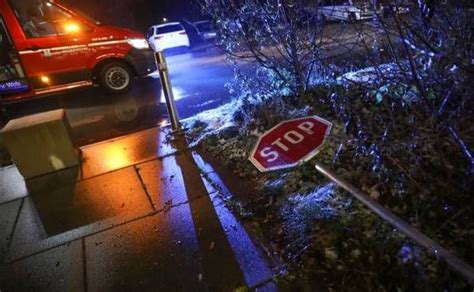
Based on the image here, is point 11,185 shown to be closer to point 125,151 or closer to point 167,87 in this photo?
point 125,151

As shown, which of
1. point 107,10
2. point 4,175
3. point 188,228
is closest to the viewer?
point 188,228

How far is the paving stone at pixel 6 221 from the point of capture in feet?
11.6

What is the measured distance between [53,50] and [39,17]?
74 centimetres

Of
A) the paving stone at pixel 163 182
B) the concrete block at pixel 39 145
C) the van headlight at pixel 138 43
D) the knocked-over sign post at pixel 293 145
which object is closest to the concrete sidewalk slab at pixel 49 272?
the paving stone at pixel 163 182

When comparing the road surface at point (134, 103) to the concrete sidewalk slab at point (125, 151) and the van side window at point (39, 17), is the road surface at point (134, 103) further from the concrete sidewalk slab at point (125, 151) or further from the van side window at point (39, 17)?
the van side window at point (39, 17)

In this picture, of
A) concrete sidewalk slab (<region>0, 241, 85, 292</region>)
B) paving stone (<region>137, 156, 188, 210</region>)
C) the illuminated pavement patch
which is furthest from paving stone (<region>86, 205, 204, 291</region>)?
paving stone (<region>137, 156, 188, 210</region>)

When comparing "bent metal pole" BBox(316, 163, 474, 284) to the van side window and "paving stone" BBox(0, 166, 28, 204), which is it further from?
the van side window

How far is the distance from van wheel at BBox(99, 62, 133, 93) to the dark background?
60.9 feet

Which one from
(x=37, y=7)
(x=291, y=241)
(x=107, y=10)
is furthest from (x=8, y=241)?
(x=107, y=10)

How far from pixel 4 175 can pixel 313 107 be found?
447cm

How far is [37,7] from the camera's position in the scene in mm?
7613

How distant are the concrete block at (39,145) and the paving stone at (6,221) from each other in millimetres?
633

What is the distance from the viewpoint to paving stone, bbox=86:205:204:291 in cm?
277

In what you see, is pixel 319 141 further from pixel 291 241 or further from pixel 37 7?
pixel 37 7
